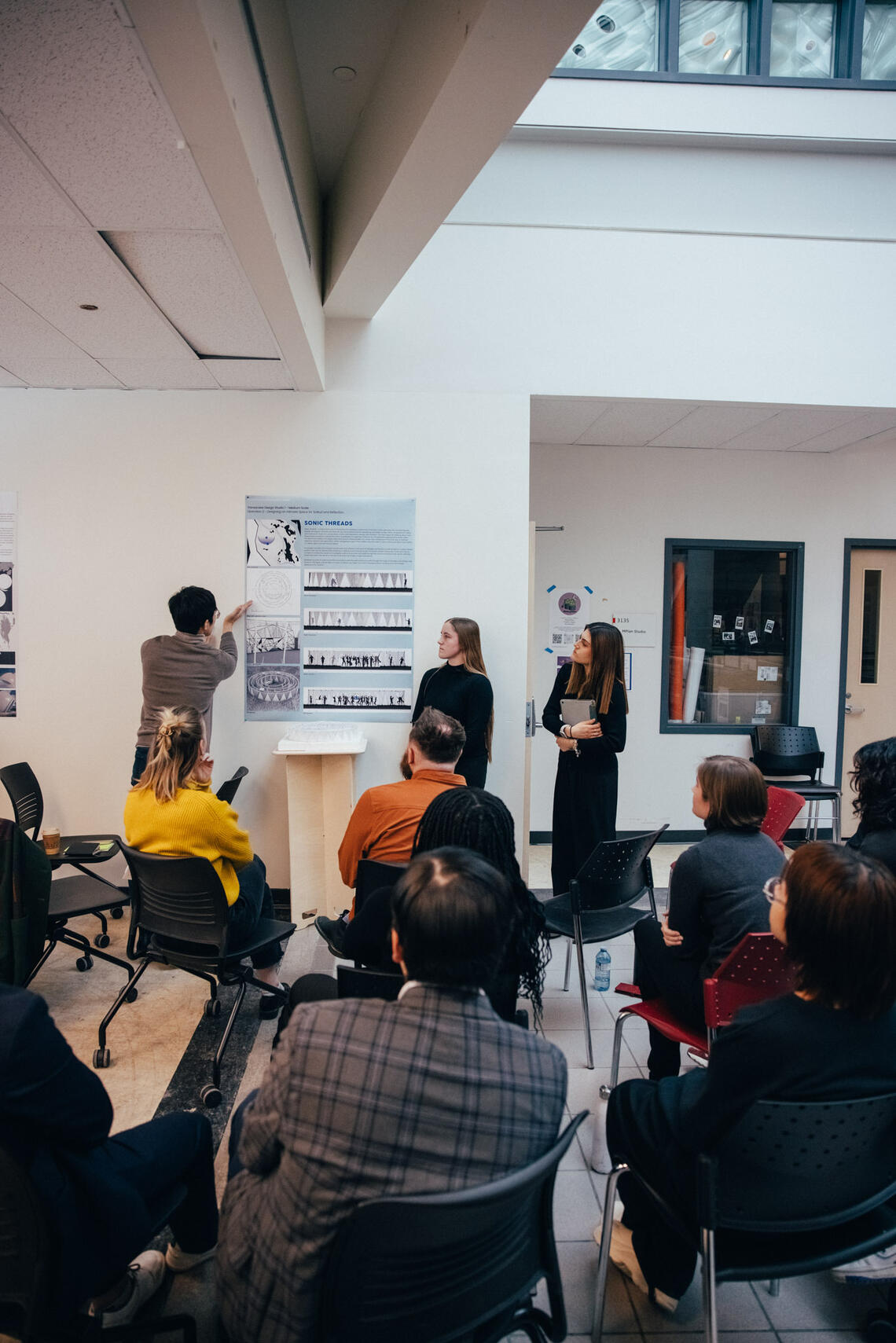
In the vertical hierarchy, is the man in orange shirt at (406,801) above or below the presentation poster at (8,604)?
below

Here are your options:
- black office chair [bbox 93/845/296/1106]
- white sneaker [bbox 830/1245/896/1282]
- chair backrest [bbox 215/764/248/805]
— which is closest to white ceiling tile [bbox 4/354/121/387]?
chair backrest [bbox 215/764/248/805]

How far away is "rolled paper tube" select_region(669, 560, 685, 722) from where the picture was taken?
5332 millimetres

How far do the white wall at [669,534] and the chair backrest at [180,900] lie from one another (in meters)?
3.09

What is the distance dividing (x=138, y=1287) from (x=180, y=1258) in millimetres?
124

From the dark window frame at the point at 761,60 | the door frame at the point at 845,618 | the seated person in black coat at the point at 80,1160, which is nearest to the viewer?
the seated person in black coat at the point at 80,1160

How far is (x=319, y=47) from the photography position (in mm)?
2627

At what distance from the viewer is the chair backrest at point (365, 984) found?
1764mm

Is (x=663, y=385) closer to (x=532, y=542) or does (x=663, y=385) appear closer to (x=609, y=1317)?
(x=532, y=542)

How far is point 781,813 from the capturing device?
9.84 ft

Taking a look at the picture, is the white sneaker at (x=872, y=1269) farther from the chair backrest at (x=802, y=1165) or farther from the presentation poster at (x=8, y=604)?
the presentation poster at (x=8, y=604)

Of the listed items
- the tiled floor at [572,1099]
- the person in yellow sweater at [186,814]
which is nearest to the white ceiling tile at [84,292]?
the person in yellow sweater at [186,814]

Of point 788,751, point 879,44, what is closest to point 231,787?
point 788,751

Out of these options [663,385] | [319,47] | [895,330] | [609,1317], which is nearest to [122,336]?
[319,47]

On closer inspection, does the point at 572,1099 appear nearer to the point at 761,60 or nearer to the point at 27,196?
the point at 27,196
